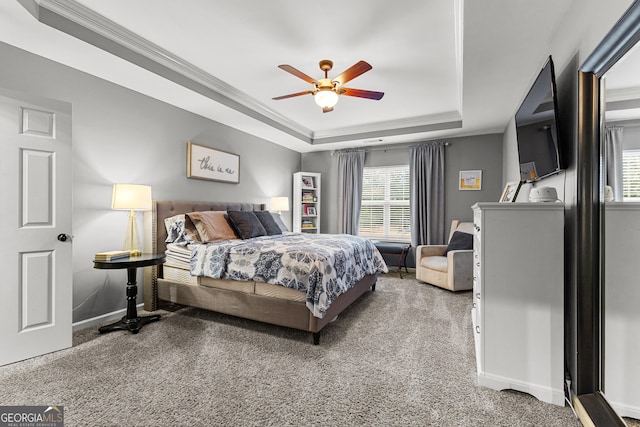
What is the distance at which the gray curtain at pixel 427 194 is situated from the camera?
5.17 meters

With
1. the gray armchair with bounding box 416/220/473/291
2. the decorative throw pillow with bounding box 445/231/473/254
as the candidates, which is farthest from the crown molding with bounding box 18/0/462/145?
the gray armchair with bounding box 416/220/473/291

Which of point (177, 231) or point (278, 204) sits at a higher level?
point (278, 204)

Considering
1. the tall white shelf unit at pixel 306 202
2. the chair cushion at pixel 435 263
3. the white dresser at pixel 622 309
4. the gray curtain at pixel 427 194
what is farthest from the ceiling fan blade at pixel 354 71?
the tall white shelf unit at pixel 306 202

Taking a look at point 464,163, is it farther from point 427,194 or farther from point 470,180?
point 427,194

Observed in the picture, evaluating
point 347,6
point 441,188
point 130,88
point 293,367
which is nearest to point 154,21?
point 130,88

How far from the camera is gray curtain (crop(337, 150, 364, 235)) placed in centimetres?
586

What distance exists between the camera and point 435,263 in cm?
426

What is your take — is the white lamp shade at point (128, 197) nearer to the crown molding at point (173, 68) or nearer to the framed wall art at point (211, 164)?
the framed wall art at point (211, 164)

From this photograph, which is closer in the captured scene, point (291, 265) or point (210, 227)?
point (291, 265)

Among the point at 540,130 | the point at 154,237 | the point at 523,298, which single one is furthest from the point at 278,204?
the point at 523,298

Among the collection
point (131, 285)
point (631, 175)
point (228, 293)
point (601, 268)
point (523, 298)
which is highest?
point (631, 175)

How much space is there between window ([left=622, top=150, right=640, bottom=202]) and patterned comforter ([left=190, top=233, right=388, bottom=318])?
188 centimetres

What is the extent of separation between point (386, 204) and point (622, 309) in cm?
444

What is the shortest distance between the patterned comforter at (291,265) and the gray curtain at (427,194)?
236 centimetres
